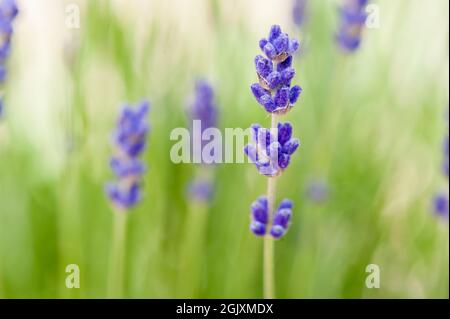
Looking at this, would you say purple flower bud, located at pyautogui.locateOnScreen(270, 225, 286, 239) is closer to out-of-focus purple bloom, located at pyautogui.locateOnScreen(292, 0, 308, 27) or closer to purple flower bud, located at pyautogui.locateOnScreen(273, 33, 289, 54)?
A: purple flower bud, located at pyautogui.locateOnScreen(273, 33, 289, 54)

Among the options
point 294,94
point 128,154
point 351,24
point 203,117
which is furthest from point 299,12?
point 294,94

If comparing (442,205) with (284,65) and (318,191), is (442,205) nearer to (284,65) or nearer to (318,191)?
(318,191)

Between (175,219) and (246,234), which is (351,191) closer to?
(246,234)

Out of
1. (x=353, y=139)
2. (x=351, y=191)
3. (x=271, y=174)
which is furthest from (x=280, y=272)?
(x=271, y=174)

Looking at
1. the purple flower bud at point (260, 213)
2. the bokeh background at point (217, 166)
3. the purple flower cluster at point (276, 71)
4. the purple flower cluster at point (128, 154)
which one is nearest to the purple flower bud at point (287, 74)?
the purple flower cluster at point (276, 71)
